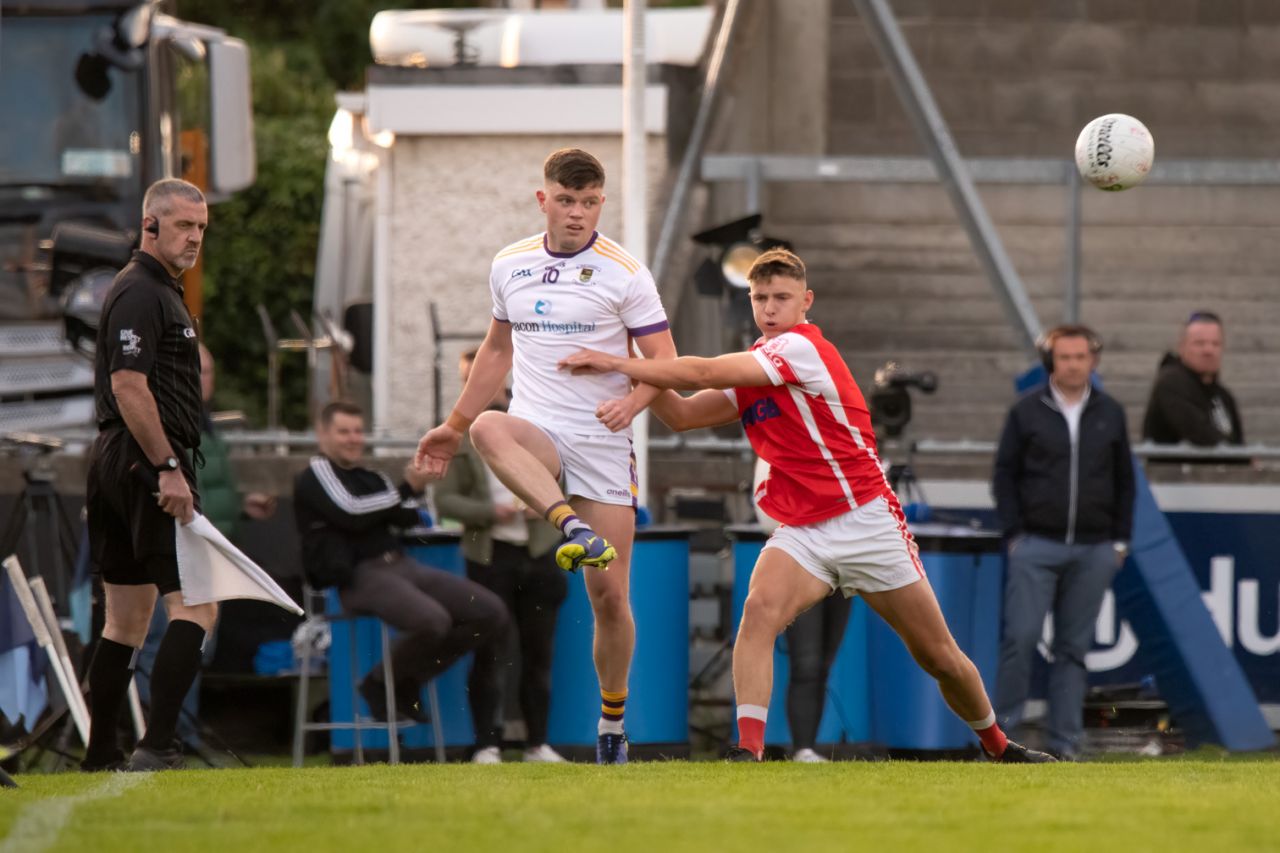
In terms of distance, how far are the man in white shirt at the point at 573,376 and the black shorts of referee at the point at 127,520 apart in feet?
4.24

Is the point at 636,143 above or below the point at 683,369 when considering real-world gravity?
above

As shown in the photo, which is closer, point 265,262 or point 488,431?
point 488,431

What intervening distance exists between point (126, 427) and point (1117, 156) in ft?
16.9

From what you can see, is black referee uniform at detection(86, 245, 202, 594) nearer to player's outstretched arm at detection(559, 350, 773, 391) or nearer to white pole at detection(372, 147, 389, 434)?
player's outstretched arm at detection(559, 350, 773, 391)

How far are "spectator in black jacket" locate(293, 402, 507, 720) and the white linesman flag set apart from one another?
2.54m

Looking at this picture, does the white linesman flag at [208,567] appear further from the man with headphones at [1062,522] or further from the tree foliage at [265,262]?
the tree foliage at [265,262]

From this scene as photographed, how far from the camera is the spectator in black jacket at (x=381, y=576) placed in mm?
11109

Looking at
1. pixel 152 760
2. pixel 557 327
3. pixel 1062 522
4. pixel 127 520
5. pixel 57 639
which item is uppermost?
pixel 557 327

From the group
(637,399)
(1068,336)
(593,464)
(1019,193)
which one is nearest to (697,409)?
(637,399)

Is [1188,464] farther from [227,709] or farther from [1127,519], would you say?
[227,709]

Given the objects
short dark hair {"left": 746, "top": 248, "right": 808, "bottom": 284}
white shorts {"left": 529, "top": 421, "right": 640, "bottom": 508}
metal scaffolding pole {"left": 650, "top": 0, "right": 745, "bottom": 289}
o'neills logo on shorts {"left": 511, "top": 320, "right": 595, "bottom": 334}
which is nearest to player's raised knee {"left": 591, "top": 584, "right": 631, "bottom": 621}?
white shorts {"left": 529, "top": 421, "right": 640, "bottom": 508}

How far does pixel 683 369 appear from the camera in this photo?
832 centimetres

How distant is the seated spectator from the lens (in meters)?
11.1

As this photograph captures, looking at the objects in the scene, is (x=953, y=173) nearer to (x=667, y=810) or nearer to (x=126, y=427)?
(x=126, y=427)
